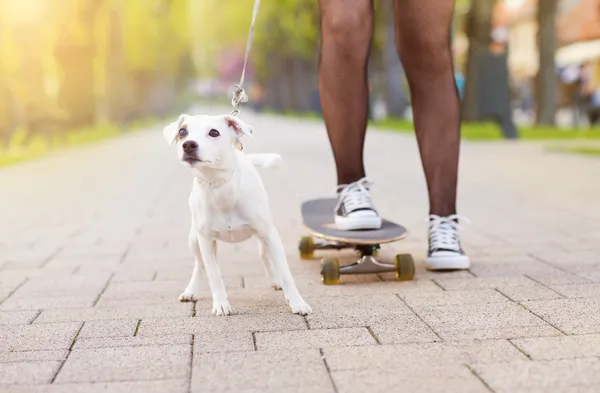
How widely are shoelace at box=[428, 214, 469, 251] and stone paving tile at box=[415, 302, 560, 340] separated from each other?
2.25 ft

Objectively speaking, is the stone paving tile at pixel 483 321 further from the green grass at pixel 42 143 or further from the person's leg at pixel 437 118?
the green grass at pixel 42 143

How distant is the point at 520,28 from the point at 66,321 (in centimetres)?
5223

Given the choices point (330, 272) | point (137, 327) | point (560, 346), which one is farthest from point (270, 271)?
point (560, 346)

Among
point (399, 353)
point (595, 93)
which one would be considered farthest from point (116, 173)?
point (595, 93)

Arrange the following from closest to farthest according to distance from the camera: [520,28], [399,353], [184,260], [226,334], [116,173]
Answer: [399,353], [226,334], [184,260], [116,173], [520,28]

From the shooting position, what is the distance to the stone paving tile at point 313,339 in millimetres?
2863

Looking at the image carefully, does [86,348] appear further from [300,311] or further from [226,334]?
[300,311]

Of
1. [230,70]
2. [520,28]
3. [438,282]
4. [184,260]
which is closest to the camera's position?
[438,282]

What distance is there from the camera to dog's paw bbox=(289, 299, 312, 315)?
10.8 ft

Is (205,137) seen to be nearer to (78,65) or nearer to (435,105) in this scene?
(435,105)

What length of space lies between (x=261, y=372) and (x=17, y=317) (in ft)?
4.14

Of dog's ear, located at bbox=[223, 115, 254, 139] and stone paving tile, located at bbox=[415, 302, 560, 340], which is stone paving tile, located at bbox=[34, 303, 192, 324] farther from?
stone paving tile, located at bbox=[415, 302, 560, 340]

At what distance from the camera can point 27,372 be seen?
2.64 meters

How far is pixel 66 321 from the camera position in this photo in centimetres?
332
